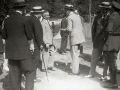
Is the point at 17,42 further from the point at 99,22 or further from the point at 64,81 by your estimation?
the point at 99,22

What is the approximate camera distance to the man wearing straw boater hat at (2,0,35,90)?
4.27 m

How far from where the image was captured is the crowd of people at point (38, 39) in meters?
4.32

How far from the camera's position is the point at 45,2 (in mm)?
47969

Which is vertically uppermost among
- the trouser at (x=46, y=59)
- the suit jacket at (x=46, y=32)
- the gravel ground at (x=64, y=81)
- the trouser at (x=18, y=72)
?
the suit jacket at (x=46, y=32)

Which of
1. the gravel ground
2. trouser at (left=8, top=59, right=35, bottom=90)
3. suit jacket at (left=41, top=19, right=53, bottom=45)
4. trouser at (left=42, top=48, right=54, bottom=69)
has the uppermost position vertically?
suit jacket at (left=41, top=19, right=53, bottom=45)

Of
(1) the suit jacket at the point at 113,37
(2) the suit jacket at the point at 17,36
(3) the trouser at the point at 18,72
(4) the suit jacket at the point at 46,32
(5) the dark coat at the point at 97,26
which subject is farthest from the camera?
(4) the suit jacket at the point at 46,32

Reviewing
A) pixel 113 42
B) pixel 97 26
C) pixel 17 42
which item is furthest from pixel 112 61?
pixel 17 42

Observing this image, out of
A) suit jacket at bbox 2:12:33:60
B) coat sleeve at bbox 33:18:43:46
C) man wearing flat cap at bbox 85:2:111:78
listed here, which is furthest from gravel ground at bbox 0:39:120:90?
suit jacket at bbox 2:12:33:60

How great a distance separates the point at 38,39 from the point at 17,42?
1.01 m

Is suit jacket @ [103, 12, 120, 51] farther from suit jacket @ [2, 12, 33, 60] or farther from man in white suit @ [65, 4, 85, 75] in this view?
suit jacket @ [2, 12, 33, 60]

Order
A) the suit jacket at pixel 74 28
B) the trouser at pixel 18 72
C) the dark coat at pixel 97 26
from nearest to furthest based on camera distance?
the trouser at pixel 18 72
the dark coat at pixel 97 26
the suit jacket at pixel 74 28

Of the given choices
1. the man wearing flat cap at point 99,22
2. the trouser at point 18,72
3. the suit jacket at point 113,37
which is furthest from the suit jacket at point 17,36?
the man wearing flat cap at point 99,22

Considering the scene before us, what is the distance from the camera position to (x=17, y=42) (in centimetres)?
431

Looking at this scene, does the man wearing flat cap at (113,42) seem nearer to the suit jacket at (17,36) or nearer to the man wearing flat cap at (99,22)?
the man wearing flat cap at (99,22)
